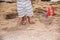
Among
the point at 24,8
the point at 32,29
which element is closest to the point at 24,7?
the point at 24,8

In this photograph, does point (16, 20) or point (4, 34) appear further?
point (16, 20)

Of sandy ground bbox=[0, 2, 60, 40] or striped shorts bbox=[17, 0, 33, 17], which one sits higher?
striped shorts bbox=[17, 0, 33, 17]

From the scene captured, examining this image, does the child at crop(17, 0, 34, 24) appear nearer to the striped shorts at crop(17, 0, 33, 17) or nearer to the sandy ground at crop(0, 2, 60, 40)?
the striped shorts at crop(17, 0, 33, 17)

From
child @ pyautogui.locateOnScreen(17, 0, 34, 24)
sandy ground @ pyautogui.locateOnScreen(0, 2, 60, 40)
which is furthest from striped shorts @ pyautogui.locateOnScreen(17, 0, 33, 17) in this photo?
sandy ground @ pyautogui.locateOnScreen(0, 2, 60, 40)

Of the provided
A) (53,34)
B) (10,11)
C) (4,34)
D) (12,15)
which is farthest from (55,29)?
(10,11)

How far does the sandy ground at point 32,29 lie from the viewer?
182 cm

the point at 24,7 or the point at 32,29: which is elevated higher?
the point at 24,7

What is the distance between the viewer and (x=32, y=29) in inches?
79.0

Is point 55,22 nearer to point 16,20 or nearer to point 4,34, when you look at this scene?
point 16,20

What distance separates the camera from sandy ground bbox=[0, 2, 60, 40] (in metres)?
1.82

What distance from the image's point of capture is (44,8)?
273cm

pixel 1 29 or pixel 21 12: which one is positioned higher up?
pixel 21 12

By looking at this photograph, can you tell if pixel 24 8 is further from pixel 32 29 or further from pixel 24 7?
pixel 32 29

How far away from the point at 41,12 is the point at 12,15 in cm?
50
